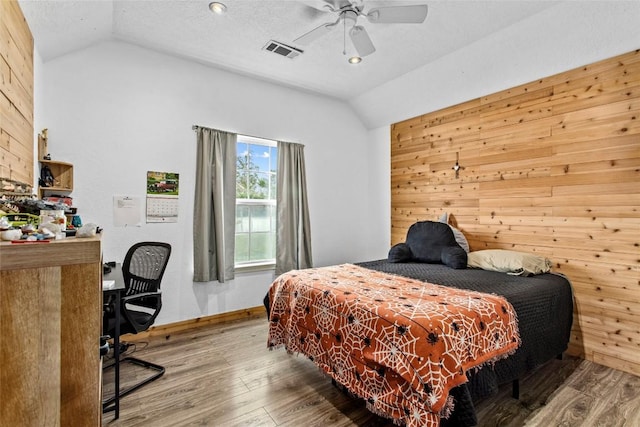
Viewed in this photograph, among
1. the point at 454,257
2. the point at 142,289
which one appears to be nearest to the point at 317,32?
the point at 454,257

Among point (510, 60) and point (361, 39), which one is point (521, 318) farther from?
point (510, 60)

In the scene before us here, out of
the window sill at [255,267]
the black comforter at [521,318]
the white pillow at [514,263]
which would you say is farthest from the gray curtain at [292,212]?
the white pillow at [514,263]

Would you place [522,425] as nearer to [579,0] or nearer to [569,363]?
[569,363]

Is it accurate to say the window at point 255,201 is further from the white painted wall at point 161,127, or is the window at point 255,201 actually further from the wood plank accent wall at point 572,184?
the wood plank accent wall at point 572,184

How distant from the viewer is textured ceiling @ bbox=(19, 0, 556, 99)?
2.50 meters

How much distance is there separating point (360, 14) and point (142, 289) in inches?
111

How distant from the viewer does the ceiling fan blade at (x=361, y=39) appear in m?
2.42

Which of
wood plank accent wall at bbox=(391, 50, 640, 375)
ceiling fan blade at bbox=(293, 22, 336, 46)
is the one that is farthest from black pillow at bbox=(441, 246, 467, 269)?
ceiling fan blade at bbox=(293, 22, 336, 46)

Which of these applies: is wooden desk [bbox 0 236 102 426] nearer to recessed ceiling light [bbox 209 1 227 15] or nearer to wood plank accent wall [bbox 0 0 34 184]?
wood plank accent wall [bbox 0 0 34 184]

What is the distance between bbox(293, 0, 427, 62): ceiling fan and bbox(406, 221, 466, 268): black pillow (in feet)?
6.43

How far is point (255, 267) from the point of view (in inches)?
157

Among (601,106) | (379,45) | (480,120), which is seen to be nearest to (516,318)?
(601,106)

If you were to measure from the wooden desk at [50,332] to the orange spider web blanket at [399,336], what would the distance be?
1.30 metres

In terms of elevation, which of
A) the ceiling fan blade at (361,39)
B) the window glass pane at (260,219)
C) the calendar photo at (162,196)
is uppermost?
the ceiling fan blade at (361,39)
